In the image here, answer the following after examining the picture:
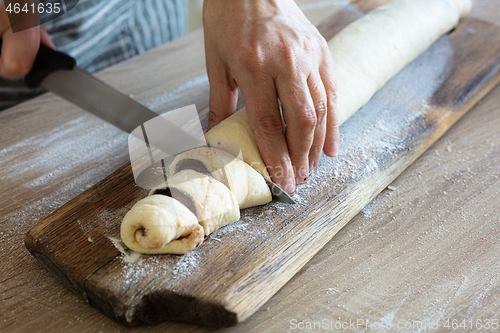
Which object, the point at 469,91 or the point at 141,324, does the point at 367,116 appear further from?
the point at 141,324

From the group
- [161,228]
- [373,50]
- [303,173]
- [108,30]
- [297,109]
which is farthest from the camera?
[108,30]

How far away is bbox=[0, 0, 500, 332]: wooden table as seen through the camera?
3.21ft

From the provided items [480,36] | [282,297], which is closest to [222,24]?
[282,297]

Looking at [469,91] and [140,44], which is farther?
[140,44]

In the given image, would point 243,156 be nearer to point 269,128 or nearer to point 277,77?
point 269,128

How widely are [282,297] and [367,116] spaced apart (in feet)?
2.82

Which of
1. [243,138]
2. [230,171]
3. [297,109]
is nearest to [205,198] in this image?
[230,171]

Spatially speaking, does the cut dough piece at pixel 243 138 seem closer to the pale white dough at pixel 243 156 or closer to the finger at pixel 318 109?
the pale white dough at pixel 243 156

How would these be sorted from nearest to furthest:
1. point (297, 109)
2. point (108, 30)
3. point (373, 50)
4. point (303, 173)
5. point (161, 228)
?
point (161, 228), point (297, 109), point (303, 173), point (373, 50), point (108, 30)

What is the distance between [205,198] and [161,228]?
5.8 inches

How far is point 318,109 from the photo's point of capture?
3.89 feet

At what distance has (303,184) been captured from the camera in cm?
126

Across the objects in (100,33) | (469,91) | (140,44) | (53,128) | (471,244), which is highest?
(100,33)

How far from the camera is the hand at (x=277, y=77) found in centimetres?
113
